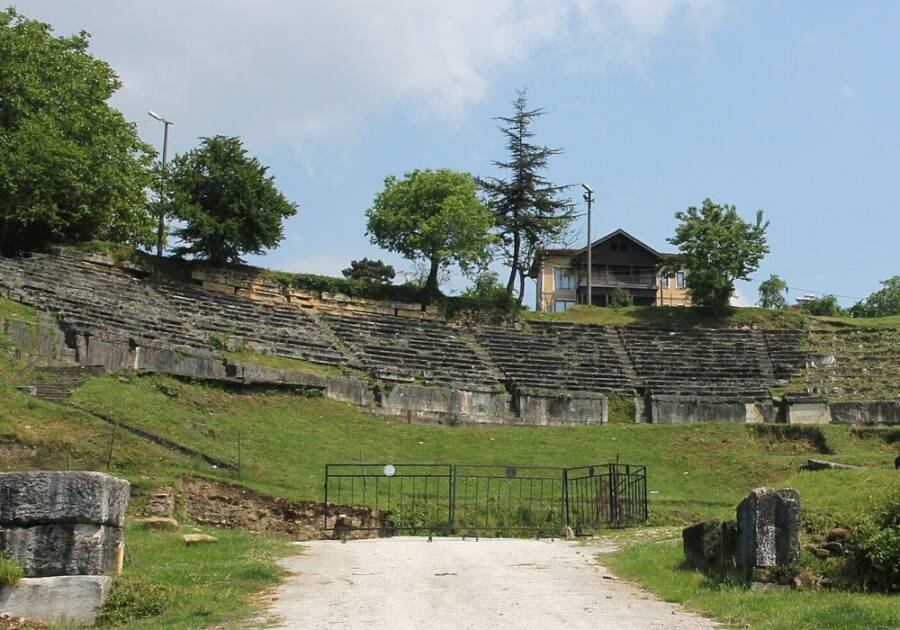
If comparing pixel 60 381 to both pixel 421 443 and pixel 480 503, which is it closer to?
pixel 421 443

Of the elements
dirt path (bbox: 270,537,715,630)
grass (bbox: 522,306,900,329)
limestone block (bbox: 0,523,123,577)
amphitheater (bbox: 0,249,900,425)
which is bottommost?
dirt path (bbox: 270,537,715,630)

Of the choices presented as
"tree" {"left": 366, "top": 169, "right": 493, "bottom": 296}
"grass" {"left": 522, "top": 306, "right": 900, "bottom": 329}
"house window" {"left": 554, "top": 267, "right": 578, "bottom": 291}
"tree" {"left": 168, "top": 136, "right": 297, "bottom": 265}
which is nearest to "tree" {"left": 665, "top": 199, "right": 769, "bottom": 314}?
"grass" {"left": 522, "top": 306, "right": 900, "bottom": 329}

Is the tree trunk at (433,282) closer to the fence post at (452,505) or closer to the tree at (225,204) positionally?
the tree at (225,204)

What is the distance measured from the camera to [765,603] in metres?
10.0

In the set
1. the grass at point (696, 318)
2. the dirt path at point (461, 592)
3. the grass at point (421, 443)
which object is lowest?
the dirt path at point (461, 592)

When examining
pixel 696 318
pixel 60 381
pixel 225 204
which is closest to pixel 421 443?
pixel 60 381

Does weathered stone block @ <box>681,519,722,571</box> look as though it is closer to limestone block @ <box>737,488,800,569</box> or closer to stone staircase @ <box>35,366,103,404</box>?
limestone block @ <box>737,488,800,569</box>

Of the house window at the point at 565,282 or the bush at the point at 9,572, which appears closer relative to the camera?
the bush at the point at 9,572

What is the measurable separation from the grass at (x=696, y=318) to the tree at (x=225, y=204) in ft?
40.0

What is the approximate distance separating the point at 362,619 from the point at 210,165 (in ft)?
115

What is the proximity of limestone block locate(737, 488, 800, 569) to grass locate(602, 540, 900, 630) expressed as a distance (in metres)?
0.40

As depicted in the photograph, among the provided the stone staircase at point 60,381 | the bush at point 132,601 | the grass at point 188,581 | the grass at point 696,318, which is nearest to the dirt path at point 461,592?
the grass at point 188,581

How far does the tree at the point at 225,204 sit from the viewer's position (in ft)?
137

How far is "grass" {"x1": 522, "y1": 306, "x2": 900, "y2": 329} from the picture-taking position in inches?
1815
